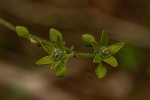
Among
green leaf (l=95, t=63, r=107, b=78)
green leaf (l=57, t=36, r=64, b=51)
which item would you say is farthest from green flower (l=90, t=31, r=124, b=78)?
green leaf (l=57, t=36, r=64, b=51)

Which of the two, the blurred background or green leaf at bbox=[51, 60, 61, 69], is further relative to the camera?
the blurred background

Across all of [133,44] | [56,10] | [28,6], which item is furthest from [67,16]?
[133,44]

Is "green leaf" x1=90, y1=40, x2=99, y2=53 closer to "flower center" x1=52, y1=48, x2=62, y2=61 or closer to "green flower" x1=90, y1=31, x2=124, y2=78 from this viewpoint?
"green flower" x1=90, y1=31, x2=124, y2=78

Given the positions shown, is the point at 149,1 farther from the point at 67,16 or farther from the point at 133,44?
the point at 67,16

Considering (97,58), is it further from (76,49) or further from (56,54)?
(76,49)

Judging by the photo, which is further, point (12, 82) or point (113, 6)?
point (113, 6)

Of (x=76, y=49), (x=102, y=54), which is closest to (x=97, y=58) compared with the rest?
(x=102, y=54)

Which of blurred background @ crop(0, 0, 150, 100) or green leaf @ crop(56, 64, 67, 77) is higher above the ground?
blurred background @ crop(0, 0, 150, 100)
